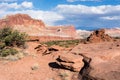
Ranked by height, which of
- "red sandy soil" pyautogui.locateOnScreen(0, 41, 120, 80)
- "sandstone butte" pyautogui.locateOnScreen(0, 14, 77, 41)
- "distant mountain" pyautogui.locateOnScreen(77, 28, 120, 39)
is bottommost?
"distant mountain" pyautogui.locateOnScreen(77, 28, 120, 39)

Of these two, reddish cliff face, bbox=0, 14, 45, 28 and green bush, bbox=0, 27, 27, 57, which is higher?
green bush, bbox=0, 27, 27, 57

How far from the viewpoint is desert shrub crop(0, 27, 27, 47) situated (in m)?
29.2

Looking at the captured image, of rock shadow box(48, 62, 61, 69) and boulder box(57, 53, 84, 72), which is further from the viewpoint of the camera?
rock shadow box(48, 62, 61, 69)

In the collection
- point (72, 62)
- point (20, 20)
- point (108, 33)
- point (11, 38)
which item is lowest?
point (108, 33)

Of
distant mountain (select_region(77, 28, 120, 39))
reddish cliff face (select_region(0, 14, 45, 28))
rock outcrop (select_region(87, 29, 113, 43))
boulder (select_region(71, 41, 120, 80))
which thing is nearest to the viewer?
boulder (select_region(71, 41, 120, 80))

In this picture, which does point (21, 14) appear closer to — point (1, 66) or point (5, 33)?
point (5, 33)

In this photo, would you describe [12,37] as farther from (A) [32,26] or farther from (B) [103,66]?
(A) [32,26]

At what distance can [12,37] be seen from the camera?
29344 millimetres

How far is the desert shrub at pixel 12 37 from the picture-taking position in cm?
2923

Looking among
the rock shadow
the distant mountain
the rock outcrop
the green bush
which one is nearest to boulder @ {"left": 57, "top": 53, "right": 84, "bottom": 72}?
the rock shadow

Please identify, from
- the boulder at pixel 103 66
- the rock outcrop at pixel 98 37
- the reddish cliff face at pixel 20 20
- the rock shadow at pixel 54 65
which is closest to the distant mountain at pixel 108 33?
the reddish cliff face at pixel 20 20

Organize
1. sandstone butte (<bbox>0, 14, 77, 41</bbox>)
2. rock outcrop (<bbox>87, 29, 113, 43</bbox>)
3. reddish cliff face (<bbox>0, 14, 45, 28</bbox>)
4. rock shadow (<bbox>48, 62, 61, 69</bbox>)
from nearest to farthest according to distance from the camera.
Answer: rock shadow (<bbox>48, 62, 61, 69</bbox>), rock outcrop (<bbox>87, 29, 113, 43</bbox>), sandstone butte (<bbox>0, 14, 77, 41</bbox>), reddish cliff face (<bbox>0, 14, 45, 28</bbox>)

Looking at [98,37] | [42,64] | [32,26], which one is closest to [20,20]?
[32,26]

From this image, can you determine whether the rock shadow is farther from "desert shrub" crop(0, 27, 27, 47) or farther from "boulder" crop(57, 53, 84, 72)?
"desert shrub" crop(0, 27, 27, 47)
